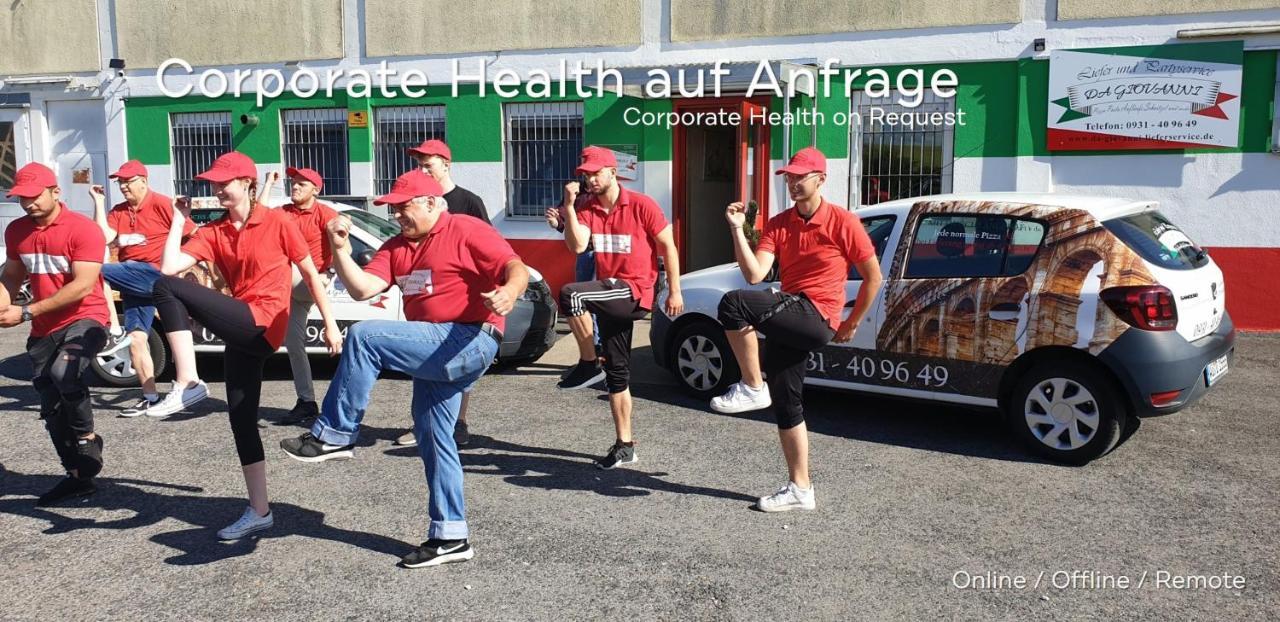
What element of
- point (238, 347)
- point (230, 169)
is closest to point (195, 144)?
point (230, 169)

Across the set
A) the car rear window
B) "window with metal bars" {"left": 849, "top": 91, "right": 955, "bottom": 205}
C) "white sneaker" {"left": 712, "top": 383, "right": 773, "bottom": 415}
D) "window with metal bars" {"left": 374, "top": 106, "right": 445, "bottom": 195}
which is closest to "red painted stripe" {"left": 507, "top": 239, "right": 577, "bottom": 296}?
"window with metal bars" {"left": 374, "top": 106, "right": 445, "bottom": 195}

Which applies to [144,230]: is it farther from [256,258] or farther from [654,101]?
[654,101]

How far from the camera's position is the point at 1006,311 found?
6.25m

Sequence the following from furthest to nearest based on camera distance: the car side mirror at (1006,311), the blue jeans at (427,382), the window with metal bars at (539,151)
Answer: the window with metal bars at (539,151) < the car side mirror at (1006,311) < the blue jeans at (427,382)

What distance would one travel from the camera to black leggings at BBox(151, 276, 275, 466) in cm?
472

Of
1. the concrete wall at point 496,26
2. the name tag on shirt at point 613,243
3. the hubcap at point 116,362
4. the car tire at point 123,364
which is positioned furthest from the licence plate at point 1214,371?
the concrete wall at point 496,26

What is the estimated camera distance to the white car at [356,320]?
8.46 m

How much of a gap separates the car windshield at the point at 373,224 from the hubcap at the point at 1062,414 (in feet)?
17.8

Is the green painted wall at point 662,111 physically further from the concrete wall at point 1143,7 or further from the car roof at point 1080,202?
the car roof at point 1080,202

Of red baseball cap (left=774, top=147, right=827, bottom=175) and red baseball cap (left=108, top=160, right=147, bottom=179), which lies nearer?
red baseball cap (left=774, top=147, right=827, bottom=175)

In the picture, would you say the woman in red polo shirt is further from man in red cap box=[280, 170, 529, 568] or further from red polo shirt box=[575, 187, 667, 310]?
red polo shirt box=[575, 187, 667, 310]

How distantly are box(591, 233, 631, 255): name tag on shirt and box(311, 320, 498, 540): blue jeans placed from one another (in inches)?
70.3

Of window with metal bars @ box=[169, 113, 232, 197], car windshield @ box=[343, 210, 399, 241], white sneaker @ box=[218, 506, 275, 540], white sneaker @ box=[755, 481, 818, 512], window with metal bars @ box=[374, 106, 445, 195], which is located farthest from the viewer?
window with metal bars @ box=[169, 113, 232, 197]

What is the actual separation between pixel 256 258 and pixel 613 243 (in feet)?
6.46
